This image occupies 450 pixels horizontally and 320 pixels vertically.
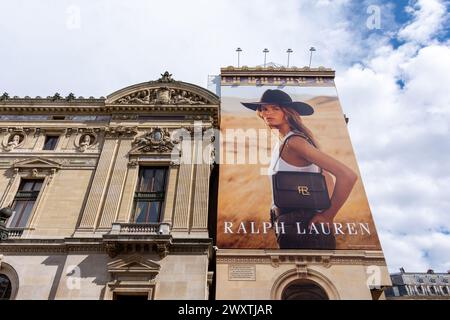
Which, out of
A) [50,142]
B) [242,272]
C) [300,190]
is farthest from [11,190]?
[300,190]

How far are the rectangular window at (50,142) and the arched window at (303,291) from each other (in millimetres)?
16114

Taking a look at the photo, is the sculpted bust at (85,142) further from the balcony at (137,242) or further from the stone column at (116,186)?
the balcony at (137,242)

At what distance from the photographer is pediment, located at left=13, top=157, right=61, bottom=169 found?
20391 millimetres

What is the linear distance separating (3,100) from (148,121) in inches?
386

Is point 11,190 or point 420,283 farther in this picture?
point 420,283

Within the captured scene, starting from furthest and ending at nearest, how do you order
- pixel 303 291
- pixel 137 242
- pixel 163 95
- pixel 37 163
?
pixel 163 95 → pixel 37 163 → pixel 303 291 → pixel 137 242

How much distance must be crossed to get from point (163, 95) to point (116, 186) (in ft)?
24.4

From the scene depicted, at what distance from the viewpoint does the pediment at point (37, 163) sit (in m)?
20.4

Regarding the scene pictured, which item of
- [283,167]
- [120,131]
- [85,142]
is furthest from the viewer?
[120,131]

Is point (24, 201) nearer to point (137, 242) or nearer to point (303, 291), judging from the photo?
point (137, 242)

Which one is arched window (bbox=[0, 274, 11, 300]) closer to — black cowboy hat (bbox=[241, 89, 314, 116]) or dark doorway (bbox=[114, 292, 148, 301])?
dark doorway (bbox=[114, 292, 148, 301])

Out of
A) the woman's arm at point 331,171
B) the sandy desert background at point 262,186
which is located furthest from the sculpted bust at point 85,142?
the woman's arm at point 331,171

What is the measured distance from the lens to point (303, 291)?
17031mm
